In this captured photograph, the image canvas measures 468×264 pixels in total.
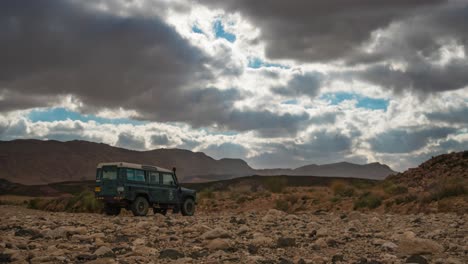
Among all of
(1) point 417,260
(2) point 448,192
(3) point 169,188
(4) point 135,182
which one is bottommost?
(1) point 417,260

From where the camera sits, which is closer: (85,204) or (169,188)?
(169,188)

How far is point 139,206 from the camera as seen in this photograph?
20984mm

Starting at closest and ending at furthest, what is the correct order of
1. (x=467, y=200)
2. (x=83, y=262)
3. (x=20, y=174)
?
(x=83, y=262) < (x=467, y=200) < (x=20, y=174)

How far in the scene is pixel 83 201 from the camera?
35.9 meters

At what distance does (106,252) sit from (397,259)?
532 cm

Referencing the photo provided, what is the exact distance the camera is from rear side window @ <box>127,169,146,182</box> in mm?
20812

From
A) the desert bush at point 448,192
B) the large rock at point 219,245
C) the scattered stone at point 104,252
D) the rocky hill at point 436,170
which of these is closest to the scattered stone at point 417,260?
the large rock at point 219,245

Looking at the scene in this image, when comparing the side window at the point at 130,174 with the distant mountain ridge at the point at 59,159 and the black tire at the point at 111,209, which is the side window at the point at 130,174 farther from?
the distant mountain ridge at the point at 59,159

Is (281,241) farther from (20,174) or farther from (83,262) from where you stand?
(20,174)

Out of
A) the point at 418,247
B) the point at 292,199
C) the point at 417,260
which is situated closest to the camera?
the point at 417,260

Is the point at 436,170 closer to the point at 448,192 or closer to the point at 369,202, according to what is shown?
the point at 369,202

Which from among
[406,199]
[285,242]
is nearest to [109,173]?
[285,242]

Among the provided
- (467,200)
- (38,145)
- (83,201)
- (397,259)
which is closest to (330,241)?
(397,259)

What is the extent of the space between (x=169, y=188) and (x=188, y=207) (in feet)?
5.64
